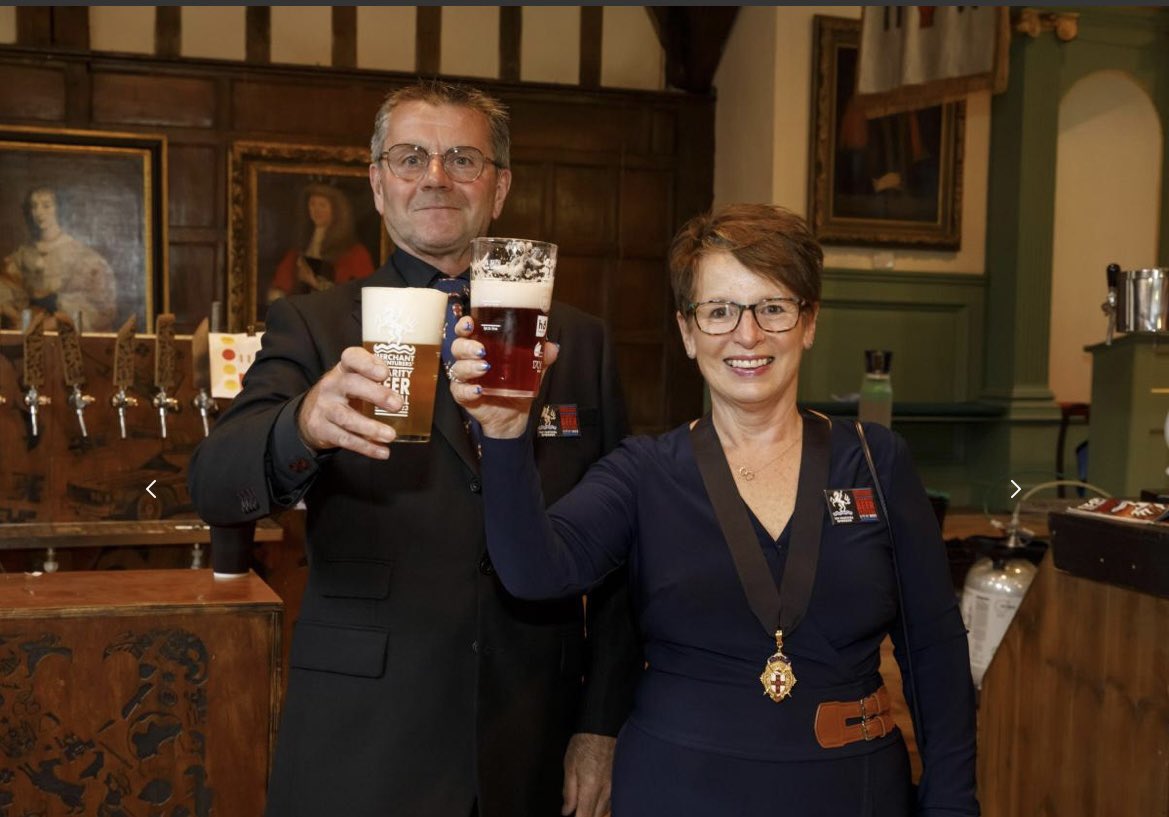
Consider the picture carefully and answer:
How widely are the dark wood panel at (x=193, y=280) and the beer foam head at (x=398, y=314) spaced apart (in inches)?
277

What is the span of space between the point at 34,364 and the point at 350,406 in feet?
9.55

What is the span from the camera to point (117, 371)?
157 inches

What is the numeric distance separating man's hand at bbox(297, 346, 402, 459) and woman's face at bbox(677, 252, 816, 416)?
1.69 feet

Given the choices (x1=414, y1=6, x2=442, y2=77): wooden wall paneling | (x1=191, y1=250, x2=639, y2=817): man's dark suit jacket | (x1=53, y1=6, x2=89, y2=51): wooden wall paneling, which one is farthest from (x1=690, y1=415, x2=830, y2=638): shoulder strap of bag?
(x1=53, y1=6, x2=89, y2=51): wooden wall paneling

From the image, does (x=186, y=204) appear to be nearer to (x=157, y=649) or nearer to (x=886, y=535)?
(x=157, y=649)

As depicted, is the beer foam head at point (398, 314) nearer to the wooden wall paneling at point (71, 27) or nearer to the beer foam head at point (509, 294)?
the beer foam head at point (509, 294)

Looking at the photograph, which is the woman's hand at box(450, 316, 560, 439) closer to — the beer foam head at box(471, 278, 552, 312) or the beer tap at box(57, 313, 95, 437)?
the beer foam head at box(471, 278, 552, 312)

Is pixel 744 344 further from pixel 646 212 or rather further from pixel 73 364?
pixel 646 212

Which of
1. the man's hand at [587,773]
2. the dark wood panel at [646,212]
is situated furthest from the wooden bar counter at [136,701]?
the dark wood panel at [646,212]

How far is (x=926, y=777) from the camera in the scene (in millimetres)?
1763

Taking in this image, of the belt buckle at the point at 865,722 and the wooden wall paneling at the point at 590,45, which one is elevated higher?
the wooden wall paneling at the point at 590,45

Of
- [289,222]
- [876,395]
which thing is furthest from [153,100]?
[876,395]

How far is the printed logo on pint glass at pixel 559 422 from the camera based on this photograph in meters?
1.89

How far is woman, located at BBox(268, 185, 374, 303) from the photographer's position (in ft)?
26.7
